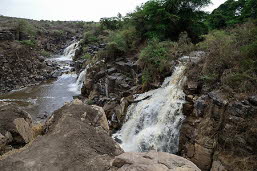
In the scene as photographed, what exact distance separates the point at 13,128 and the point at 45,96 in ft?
41.1

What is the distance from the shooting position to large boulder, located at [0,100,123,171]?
3.78m

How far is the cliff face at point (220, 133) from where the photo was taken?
6.69 meters

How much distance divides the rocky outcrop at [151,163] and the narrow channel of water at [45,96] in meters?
10.9

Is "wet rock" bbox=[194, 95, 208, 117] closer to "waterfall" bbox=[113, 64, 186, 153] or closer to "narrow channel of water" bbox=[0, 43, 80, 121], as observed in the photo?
"waterfall" bbox=[113, 64, 186, 153]

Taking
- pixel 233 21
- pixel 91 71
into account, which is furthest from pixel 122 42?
pixel 233 21

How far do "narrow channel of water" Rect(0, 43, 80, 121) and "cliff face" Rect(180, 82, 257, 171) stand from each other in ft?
30.7

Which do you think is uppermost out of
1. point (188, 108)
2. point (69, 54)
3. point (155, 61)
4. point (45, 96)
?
point (155, 61)

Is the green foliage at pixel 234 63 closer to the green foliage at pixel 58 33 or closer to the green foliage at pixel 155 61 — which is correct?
the green foliage at pixel 155 61

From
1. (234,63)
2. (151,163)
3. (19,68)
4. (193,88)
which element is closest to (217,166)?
(193,88)

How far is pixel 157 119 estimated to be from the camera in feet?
32.2

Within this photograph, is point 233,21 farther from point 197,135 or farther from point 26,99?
point 26,99

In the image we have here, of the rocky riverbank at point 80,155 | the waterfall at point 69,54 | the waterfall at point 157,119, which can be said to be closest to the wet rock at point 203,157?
the waterfall at point 157,119

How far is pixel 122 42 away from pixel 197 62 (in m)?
6.73

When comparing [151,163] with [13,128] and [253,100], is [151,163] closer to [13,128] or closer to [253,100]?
[13,128]
